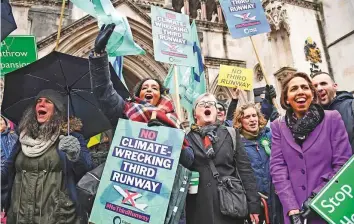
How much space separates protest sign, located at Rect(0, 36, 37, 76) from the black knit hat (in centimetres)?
287

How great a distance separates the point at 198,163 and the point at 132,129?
24.9 inches

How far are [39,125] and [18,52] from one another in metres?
3.32

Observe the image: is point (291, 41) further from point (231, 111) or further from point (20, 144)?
point (20, 144)

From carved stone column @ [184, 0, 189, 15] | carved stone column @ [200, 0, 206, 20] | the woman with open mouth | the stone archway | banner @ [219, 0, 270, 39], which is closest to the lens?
the woman with open mouth

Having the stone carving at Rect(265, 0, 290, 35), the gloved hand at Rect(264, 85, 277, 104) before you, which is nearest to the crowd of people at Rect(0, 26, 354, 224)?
the gloved hand at Rect(264, 85, 277, 104)

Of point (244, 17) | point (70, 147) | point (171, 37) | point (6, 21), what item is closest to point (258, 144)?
point (70, 147)

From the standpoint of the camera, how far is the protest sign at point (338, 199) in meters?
2.17

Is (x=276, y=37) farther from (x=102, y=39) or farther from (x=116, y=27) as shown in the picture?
(x=102, y=39)

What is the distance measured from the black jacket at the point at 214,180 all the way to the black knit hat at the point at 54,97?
107cm

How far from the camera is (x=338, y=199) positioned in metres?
2.21

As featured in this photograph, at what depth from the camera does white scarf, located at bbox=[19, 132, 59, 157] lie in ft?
8.84

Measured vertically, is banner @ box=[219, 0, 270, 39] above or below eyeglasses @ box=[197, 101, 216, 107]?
above

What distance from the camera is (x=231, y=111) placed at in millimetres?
5367

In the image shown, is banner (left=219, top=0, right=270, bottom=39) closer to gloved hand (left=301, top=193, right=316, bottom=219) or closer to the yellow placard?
the yellow placard
